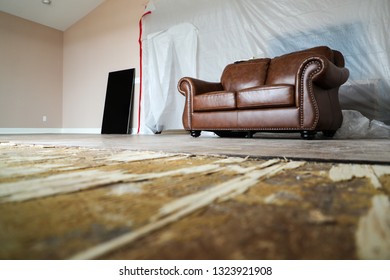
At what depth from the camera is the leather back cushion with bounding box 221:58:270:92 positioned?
2922mm

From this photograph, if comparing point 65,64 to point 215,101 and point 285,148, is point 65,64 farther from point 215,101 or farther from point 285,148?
point 285,148

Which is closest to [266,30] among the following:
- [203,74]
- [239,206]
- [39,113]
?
[203,74]

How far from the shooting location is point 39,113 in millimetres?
5574

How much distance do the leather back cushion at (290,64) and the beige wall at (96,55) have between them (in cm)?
270

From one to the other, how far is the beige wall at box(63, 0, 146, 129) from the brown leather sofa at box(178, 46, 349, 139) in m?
2.25

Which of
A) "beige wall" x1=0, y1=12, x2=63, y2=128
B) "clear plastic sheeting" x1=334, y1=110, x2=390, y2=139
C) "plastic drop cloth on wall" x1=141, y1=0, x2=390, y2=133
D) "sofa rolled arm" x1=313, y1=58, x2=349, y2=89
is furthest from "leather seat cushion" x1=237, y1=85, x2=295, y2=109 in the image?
"beige wall" x1=0, y1=12, x2=63, y2=128

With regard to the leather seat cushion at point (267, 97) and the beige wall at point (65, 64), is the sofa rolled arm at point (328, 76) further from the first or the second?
the beige wall at point (65, 64)

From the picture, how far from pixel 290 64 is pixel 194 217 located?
267cm

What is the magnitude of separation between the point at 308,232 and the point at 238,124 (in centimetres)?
225

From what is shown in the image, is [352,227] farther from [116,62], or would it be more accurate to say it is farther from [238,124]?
[116,62]

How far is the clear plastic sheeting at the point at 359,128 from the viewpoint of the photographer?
2.39 metres

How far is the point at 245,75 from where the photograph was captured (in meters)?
3.02

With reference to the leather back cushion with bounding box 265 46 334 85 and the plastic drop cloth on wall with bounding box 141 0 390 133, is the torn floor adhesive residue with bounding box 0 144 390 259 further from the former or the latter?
the plastic drop cloth on wall with bounding box 141 0 390 133

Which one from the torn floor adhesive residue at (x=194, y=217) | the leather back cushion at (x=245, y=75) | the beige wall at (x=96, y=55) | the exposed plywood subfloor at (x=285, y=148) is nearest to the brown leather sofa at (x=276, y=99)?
the leather back cushion at (x=245, y=75)
